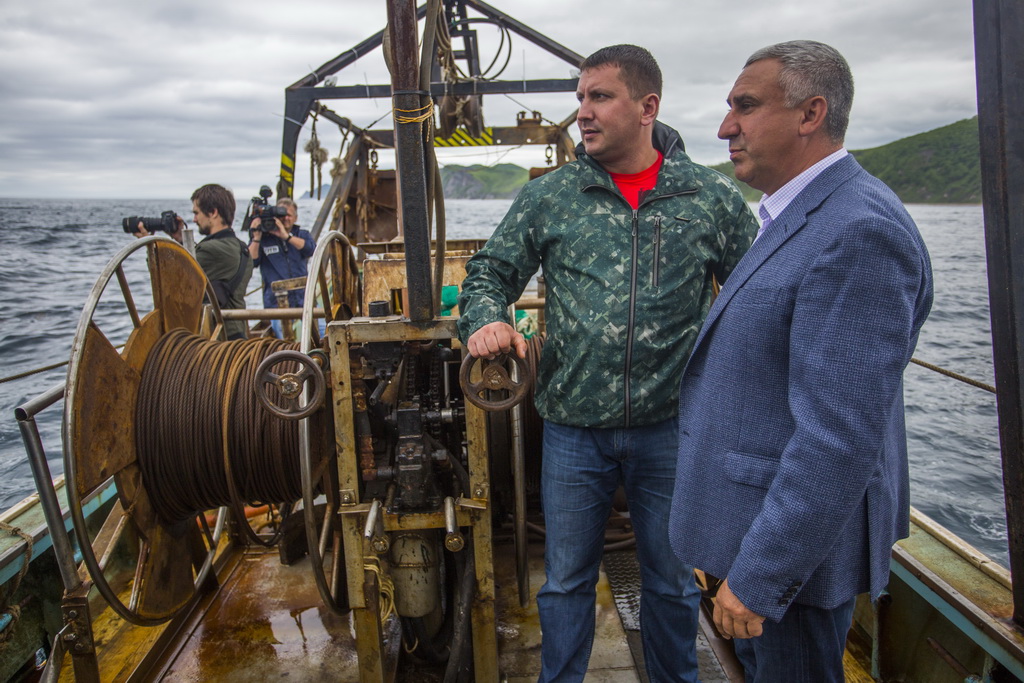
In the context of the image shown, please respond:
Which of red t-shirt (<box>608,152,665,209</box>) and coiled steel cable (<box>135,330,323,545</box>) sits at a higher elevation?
red t-shirt (<box>608,152,665,209</box>)

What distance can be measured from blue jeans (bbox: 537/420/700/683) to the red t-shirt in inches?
29.1

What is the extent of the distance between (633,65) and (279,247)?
492 centimetres

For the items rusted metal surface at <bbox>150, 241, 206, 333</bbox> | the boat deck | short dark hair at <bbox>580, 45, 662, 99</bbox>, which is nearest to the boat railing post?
the boat deck

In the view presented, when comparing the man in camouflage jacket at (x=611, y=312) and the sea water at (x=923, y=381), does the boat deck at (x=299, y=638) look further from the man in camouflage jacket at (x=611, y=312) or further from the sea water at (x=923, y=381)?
the sea water at (x=923, y=381)

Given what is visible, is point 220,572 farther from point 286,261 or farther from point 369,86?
point 369,86

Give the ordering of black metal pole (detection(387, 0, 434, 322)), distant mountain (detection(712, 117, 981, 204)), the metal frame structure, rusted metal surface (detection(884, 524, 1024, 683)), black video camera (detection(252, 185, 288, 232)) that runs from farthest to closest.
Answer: distant mountain (detection(712, 117, 981, 204)), the metal frame structure, black video camera (detection(252, 185, 288, 232)), rusted metal surface (detection(884, 524, 1024, 683)), black metal pole (detection(387, 0, 434, 322))

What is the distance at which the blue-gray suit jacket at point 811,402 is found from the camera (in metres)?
1.38

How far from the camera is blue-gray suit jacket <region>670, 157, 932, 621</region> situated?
54.2 inches

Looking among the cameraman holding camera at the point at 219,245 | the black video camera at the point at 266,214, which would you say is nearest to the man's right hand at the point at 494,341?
the cameraman holding camera at the point at 219,245

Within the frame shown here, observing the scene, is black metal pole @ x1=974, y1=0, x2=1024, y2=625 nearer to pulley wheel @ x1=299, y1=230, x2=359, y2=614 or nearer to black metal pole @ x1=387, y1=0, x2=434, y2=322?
black metal pole @ x1=387, y1=0, x2=434, y2=322

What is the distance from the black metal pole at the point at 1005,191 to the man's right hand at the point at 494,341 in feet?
4.72

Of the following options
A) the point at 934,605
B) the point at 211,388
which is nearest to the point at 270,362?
the point at 211,388

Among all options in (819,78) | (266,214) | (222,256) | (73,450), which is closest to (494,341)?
(819,78)

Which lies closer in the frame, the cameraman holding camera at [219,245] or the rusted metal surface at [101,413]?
the rusted metal surface at [101,413]
